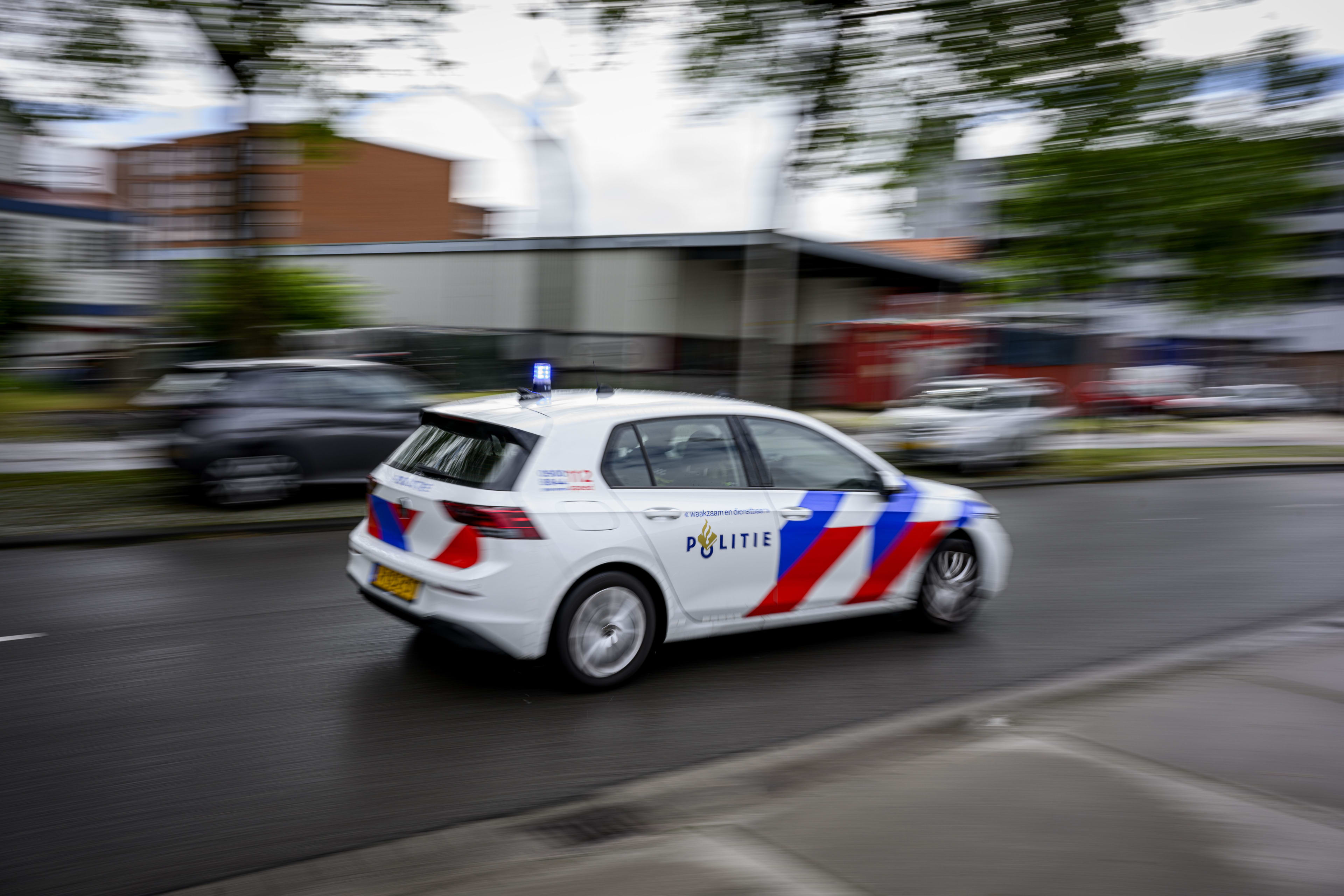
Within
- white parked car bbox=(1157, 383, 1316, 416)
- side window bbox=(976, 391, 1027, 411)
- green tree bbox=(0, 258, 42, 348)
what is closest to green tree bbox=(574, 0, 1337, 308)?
side window bbox=(976, 391, 1027, 411)

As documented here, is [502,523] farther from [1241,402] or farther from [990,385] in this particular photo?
[1241,402]

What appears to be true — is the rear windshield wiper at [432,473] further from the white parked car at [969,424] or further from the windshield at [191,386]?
the white parked car at [969,424]

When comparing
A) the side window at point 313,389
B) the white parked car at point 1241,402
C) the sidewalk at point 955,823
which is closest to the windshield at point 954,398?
the side window at point 313,389

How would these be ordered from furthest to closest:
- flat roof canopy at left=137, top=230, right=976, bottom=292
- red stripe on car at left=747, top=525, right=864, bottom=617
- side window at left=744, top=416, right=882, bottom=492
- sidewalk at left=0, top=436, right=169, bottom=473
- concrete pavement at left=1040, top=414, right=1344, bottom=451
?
flat roof canopy at left=137, top=230, right=976, bottom=292 → concrete pavement at left=1040, top=414, right=1344, bottom=451 → sidewalk at left=0, top=436, right=169, bottom=473 → side window at left=744, top=416, right=882, bottom=492 → red stripe on car at left=747, top=525, right=864, bottom=617

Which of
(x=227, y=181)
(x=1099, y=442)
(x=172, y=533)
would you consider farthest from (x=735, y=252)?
(x=172, y=533)

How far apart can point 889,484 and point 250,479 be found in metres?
7.22

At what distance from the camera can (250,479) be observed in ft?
36.0

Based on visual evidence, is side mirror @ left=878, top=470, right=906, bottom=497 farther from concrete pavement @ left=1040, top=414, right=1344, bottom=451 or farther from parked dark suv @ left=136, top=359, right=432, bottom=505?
concrete pavement @ left=1040, top=414, right=1344, bottom=451

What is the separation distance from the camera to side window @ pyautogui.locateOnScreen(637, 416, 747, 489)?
5688 millimetres

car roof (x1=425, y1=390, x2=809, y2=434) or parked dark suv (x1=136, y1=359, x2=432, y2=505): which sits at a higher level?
car roof (x1=425, y1=390, x2=809, y2=434)

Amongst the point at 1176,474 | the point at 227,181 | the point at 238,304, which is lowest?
the point at 1176,474

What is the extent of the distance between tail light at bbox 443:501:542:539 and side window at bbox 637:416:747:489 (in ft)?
2.65

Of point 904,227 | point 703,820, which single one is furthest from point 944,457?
point 703,820

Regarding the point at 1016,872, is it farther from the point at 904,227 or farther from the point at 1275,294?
the point at 1275,294
